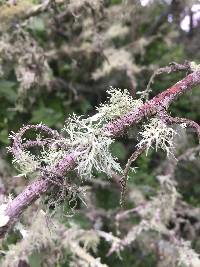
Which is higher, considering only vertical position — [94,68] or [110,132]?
[94,68]

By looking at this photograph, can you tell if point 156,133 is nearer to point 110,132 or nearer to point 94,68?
point 110,132

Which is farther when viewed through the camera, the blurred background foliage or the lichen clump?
the blurred background foliage

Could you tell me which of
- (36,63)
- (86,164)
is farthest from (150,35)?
(86,164)

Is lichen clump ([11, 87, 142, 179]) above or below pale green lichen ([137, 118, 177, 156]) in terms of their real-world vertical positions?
below

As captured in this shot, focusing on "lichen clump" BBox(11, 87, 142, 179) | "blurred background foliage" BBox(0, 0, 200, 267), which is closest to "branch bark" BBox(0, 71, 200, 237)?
"lichen clump" BBox(11, 87, 142, 179)

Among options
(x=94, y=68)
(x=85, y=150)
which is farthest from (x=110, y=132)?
(x=94, y=68)

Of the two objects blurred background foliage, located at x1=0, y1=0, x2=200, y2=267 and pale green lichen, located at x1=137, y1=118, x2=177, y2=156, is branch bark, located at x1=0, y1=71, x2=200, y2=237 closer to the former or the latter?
pale green lichen, located at x1=137, y1=118, x2=177, y2=156

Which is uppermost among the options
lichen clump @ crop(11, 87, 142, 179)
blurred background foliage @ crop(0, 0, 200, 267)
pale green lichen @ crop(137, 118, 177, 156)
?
blurred background foliage @ crop(0, 0, 200, 267)
